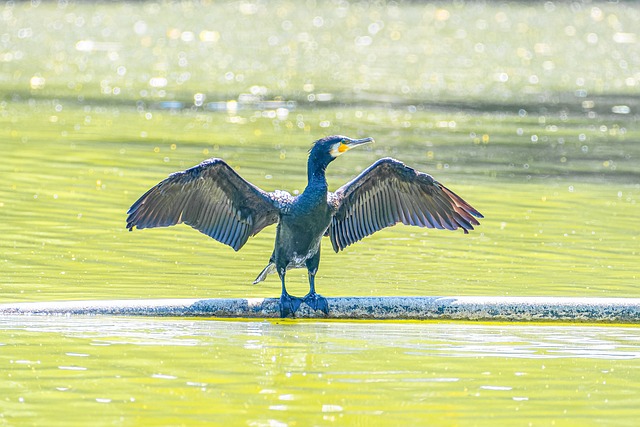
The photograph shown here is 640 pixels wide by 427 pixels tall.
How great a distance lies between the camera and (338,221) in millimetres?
9891

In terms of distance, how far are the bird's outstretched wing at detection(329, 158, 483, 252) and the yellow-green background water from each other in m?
0.90

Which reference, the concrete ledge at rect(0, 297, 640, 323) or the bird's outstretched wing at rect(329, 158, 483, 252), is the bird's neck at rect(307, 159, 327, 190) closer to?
the bird's outstretched wing at rect(329, 158, 483, 252)

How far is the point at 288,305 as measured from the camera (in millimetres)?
9102

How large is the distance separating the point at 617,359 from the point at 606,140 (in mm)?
12898

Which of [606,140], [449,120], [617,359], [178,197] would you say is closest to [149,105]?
[449,120]

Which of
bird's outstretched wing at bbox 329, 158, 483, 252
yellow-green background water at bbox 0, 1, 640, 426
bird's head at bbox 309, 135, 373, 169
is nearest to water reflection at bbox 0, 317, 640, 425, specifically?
yellow-green background water at bbox 0, 1, 640, 426

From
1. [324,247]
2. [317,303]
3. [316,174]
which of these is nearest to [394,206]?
[316,174]

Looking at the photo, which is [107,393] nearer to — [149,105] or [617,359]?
[617,359]

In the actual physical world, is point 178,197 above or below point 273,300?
above

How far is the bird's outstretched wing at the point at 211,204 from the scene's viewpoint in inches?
367

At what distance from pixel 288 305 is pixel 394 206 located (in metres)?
1.23

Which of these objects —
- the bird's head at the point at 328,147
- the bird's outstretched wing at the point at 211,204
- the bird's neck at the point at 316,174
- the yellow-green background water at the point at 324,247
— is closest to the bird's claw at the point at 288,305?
the yellow-green background water at the point at 324,247

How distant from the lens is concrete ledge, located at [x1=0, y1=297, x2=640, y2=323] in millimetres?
8812

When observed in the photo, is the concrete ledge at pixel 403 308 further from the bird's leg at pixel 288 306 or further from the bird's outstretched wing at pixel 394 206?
the bird's outstretched wing at pixel 394 206
